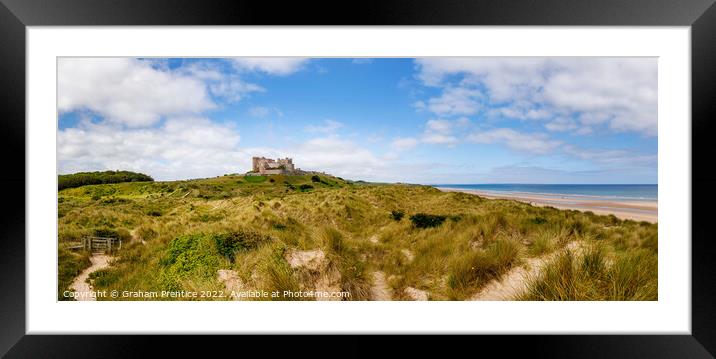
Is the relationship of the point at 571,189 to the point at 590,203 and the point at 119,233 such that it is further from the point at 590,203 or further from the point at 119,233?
the point at 119,233

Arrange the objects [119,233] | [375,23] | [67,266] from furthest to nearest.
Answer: [119,233], [67,266], [375,23]

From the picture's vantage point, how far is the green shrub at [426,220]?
7.07ft

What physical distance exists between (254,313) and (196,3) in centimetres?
178

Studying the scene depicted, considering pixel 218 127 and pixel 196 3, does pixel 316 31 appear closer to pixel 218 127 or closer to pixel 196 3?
pixel 196 3

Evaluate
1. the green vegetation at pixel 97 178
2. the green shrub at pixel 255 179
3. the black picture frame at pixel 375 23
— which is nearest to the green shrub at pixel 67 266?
the black picture frame at pixel 375 23

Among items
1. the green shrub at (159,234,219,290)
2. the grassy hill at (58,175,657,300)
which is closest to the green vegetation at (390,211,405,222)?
the grassy hill at (58,175,657,300)

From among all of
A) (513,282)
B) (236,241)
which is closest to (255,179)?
(236,241)

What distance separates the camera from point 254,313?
1.64 meters

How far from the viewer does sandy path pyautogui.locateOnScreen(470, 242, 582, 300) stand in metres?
1.66

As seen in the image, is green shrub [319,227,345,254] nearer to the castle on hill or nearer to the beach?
the castle on hill

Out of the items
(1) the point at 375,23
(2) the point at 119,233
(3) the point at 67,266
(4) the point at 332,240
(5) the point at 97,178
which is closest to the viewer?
(1) the point at 375,23

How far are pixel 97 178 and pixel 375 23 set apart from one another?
2072 mm

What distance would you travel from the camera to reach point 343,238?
6.68ft

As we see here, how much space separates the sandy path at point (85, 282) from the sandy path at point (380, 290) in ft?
5.95
